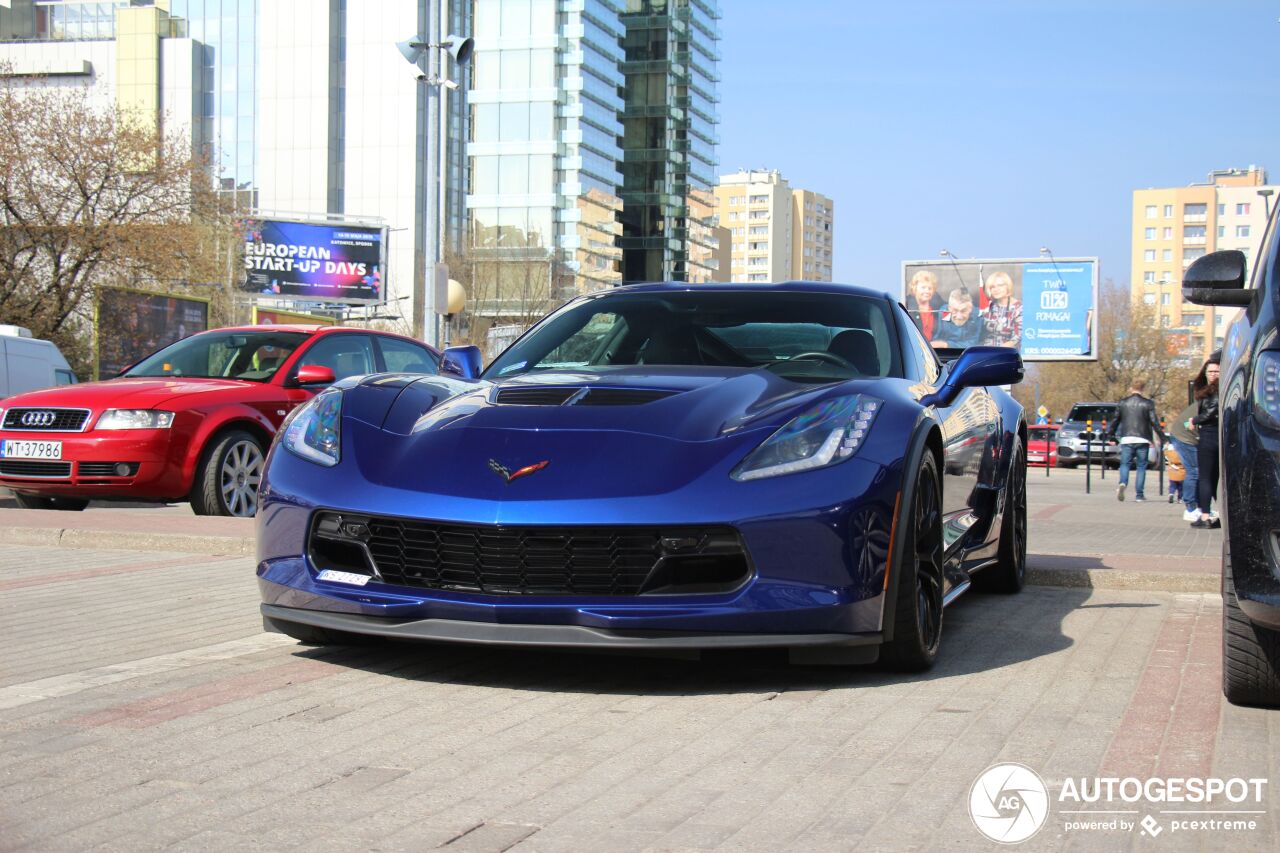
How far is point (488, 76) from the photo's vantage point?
348 feet

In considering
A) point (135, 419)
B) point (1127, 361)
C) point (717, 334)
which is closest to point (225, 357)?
point (135, 419)

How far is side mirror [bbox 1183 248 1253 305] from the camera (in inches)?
180

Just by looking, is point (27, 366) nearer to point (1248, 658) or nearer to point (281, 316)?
point (1248, 658)

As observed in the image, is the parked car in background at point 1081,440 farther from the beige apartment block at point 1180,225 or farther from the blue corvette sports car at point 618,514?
the beige apartment block at point 1180,225

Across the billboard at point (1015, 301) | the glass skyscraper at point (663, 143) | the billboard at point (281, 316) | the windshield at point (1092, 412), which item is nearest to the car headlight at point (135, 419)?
the billboard at point (281, 316)

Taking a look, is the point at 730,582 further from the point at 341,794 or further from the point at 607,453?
the point at 341,794

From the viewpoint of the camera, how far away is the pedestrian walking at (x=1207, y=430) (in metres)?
13.0

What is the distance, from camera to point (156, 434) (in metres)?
10.1

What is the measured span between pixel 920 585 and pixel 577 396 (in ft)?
4.10

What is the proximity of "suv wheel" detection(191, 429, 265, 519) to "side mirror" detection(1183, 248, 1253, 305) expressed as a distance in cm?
719

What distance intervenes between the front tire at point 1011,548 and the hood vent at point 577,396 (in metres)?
2.78

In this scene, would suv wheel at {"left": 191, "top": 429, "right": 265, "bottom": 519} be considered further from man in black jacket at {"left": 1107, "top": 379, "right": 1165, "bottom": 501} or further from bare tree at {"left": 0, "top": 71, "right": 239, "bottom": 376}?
bare tree at {"left": 0, "top": 71, "right": 239, "bottom": 376}

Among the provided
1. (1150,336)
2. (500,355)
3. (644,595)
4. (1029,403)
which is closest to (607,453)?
(644,595)

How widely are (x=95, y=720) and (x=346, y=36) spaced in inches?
4269
